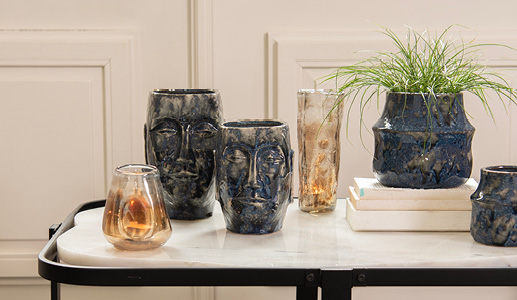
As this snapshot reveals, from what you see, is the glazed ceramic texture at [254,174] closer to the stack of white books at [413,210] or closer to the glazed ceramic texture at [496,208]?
the stack of white books at [413,210]

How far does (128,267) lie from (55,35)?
700mm

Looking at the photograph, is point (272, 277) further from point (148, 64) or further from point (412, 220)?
point (148, 64)

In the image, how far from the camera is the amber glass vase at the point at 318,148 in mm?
1083

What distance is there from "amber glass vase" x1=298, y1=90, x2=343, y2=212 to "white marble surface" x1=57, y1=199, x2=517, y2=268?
0.08 metres

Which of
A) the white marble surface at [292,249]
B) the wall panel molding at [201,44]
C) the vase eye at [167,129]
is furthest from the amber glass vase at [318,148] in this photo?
the wall panel molding at [201,44]

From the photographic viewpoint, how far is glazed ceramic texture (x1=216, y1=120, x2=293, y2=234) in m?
0.92

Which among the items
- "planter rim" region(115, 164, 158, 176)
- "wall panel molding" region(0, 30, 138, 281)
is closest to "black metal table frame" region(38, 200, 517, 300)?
"planter rim" region(115, 164, 158, 176)

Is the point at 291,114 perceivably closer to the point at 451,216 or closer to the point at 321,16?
the point at 321,16

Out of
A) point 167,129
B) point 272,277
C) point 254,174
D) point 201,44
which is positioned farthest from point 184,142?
point 201,44

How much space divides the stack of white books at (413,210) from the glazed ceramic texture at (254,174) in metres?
0.12

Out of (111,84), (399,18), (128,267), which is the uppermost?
(399,18)

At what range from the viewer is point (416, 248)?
2.95ft

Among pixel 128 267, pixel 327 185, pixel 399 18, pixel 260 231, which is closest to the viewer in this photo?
pixel 128 267

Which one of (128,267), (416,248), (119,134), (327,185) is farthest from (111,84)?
(416,248)
